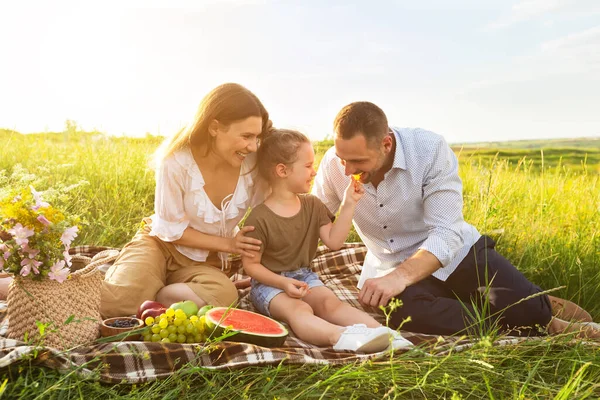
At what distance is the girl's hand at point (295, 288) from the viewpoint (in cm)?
393

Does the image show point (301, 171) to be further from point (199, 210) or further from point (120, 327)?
point (120, 327)

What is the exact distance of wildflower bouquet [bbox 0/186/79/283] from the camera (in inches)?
127

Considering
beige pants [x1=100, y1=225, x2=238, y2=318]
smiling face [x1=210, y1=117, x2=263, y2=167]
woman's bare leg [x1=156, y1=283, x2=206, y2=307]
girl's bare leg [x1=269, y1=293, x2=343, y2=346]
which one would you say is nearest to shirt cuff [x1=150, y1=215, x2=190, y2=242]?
beige pants [x1=100, y1=225, x2=238, y2=318]

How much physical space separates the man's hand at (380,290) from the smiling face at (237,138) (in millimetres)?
1202

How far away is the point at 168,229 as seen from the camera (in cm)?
430

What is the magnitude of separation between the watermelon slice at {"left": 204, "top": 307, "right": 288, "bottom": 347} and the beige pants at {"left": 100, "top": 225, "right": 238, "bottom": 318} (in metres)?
0.32

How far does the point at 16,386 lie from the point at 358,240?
155 inches

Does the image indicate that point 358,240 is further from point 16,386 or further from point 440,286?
point 16,386

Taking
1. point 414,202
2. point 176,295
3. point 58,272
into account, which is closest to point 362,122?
point 414,202

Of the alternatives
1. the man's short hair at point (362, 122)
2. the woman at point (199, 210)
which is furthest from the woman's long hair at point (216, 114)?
the man's short hair at point (362, 122)

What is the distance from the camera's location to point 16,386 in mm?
2719

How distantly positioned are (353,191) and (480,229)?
186cm

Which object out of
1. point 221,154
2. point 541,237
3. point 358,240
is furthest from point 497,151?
point 221,154

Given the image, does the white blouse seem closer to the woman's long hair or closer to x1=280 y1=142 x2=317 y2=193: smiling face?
the woman's long hair
